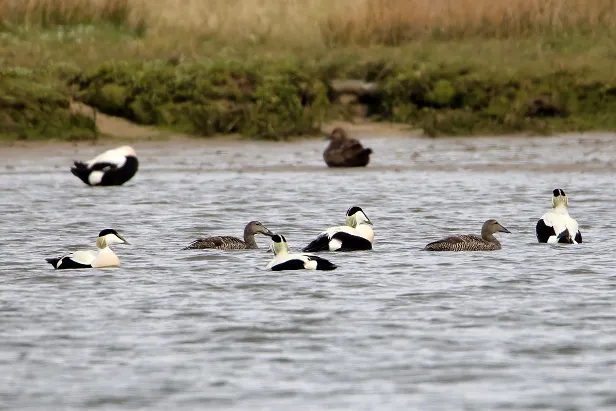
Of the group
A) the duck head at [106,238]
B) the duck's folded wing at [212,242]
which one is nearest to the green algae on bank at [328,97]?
the duck's folded wing at [212,242]

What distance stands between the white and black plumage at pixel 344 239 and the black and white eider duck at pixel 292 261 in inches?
36.0

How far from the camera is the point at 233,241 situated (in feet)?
42.0

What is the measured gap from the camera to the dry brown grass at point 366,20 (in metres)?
27.5

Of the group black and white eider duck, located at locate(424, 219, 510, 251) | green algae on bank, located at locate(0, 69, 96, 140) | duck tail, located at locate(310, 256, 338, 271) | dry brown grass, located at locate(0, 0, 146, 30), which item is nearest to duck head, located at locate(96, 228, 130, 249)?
duck tail, located at locate(310, 256, 338, 271)

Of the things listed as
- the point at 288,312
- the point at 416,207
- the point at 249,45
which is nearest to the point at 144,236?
the point at 416,207

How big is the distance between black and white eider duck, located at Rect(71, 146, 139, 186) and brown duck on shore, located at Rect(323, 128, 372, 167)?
3.03 meters

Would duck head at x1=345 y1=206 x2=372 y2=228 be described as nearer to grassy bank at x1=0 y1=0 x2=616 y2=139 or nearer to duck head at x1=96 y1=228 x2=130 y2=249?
duck head at x1=96 y1=228 x2=130 y2=249

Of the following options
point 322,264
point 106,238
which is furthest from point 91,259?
point 322,264

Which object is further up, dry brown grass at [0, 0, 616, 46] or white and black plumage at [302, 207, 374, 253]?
dry brown grass at [0, 0, 616, 46]

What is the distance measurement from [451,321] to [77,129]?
1473 cm

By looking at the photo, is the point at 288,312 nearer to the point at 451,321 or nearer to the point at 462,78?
the point at 451,321

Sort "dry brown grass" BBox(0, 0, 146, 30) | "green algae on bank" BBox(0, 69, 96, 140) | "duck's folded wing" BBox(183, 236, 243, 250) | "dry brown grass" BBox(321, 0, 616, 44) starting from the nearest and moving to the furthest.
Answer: "duck's folded wing" BBox(183, 236, 243, 250) < "green algae on bank" BBox(0, 69, 96, 140) < "dry brown grass" BBox(0, 0, 146, 30) < "dry brown grass" BBox(321, 0, 616, 44)

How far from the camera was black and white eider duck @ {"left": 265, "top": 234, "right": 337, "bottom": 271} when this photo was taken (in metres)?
11.2

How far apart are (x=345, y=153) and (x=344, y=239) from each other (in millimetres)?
8174
